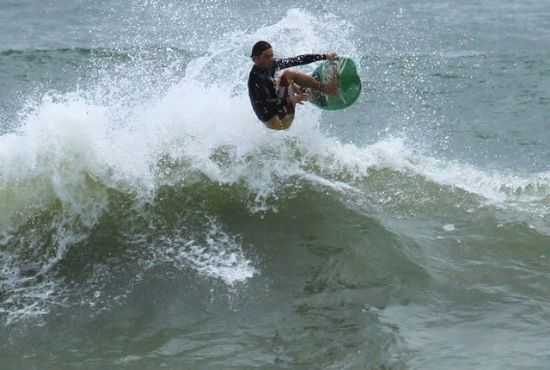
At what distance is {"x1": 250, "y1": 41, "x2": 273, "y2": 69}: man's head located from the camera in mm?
8891

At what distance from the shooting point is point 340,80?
9.65 meters

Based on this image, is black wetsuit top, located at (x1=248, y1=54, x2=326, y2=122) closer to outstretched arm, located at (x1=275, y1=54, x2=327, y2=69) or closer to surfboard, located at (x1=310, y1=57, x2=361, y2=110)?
outstretched arm, located at (x1=275, y1=54, x2=327, y2=69)

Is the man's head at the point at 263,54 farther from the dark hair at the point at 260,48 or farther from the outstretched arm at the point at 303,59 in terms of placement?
the outstretched arm at the point at 303,59

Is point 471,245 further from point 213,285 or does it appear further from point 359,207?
point 213,285

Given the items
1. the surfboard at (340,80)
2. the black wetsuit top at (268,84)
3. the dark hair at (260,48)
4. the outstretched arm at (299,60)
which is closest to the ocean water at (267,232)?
the surfboard at (340,80)

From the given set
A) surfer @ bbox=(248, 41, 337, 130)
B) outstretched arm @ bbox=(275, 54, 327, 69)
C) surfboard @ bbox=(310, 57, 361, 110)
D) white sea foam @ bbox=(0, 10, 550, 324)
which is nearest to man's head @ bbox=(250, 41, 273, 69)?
surfer @ bbox=(248, 41, 337, 130)

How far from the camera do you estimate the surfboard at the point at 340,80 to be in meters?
9.56

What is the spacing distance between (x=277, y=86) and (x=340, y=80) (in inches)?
34.9

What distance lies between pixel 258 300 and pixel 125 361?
62.5 inches

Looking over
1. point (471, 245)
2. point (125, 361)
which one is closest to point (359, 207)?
point (471, 245)

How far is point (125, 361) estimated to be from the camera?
7.18m

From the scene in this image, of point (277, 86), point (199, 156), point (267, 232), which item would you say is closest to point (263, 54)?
point (277, 86)

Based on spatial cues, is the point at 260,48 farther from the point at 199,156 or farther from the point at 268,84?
the point at 199,156

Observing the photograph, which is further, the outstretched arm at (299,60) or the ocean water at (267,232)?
the outstretched arm at (299,60)
